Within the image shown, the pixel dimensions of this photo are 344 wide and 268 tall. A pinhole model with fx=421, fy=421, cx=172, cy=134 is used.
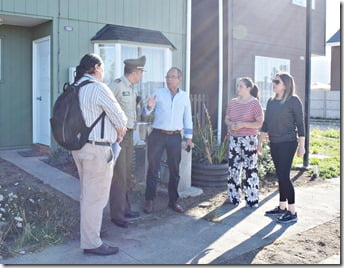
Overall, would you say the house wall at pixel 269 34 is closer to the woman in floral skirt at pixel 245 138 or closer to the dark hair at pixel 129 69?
the woman in floral skirt at pixel 245 138

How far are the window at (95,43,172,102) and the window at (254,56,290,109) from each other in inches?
154

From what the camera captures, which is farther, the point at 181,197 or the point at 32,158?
the point at 32,158

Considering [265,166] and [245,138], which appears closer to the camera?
[245,138]

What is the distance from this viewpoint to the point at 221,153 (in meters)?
7.09

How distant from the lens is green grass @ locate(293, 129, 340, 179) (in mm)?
8180

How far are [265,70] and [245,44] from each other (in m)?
1.37

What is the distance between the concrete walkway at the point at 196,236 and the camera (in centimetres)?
401

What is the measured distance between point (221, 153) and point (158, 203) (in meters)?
1.75

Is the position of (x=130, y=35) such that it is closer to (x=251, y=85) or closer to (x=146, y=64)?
(x=146, y=64)

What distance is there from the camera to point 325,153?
1051 cm

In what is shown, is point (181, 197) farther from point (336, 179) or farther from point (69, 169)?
point (336, 179)

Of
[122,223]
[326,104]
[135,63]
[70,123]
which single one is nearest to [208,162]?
[122,223]

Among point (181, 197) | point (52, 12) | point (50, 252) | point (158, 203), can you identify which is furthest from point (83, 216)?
point (52, 12)

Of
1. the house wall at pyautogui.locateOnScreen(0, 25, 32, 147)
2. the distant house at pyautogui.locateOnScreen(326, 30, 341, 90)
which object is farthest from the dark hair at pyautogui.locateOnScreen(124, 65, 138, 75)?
the distant house at pyautogui.locateOnScreen(326, 30, 341, 90)
